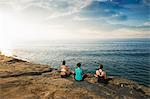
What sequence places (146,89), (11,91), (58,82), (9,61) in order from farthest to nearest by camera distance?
(9,61) → (146,89) → (58,82) → (11,91)

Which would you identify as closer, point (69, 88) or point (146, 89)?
point (69, 88)

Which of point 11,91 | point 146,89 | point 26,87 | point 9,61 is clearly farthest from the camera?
point 9,61

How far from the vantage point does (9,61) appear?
31281 millimetres

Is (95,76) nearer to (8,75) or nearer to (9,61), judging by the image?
(8,75)

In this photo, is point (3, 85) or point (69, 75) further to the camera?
point (69, 75)

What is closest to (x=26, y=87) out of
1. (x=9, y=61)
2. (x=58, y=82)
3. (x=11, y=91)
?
(x=11, y=91)

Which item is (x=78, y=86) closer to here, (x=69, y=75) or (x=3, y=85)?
(x=69, y=75)

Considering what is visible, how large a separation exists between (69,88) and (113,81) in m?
6.43

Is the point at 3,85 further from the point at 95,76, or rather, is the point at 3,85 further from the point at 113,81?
the point at 113,81

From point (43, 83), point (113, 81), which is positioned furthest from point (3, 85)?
point (113, 81)

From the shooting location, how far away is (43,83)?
17.1 meters

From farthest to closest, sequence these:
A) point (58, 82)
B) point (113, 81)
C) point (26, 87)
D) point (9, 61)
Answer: point (9, 61), point (113, 81), point (58, 82), point (26, 87)

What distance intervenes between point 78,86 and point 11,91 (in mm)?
5449

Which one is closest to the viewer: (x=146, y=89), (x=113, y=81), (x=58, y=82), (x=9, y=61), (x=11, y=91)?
(x=11, y=91)
